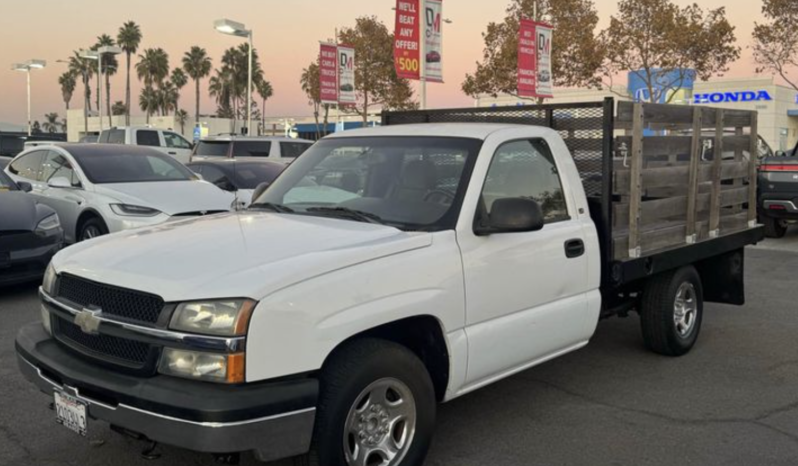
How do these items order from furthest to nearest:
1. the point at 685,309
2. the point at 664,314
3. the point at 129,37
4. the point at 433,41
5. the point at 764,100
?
the point at 129,37 → the point at 764,100 → the point at 433,41 → the point at 685,309 → the point at 664,314

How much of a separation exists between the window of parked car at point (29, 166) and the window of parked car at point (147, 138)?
1076 centimetres

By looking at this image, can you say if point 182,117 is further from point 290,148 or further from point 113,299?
point 113,299

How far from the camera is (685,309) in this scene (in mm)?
6055

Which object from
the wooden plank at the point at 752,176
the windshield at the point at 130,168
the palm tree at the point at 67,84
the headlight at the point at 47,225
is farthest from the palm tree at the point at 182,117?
the wooden plank at the point at 752,176

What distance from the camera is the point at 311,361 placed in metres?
3.03

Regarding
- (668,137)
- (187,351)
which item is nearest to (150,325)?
(187,351)

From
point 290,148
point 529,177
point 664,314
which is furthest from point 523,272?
point 290,148

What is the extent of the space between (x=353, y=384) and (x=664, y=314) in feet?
11.0

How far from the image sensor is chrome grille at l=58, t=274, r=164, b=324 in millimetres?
3066

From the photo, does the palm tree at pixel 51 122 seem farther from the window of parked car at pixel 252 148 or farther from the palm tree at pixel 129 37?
the window of parked car at pixel 252 148

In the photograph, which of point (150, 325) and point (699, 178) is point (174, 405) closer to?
point (150, 325)

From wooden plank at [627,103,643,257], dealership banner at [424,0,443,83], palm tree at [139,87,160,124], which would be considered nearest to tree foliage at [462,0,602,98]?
dealership banner at [424,0,443,83]

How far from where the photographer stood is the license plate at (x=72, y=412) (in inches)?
125

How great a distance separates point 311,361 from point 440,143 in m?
1.79
